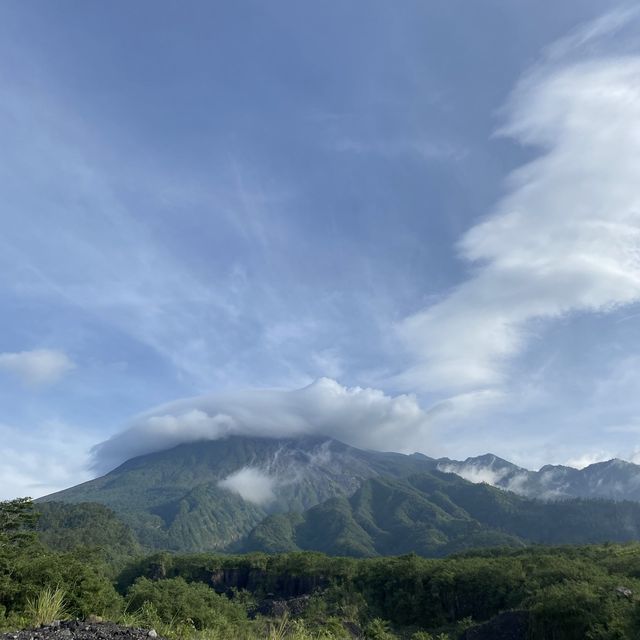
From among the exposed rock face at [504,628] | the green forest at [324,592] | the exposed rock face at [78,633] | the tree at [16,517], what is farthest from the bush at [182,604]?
the exposed rock face at [78,633]

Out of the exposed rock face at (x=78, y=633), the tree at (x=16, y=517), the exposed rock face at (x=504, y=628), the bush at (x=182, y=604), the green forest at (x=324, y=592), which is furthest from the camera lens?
the tree at (x=16, y=517)

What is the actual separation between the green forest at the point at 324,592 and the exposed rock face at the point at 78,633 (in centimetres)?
159

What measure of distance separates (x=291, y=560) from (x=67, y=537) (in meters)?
75.9

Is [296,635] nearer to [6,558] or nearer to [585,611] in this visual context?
[6,558]

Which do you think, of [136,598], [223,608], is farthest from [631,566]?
[136,598]

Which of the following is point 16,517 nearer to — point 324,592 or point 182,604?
point 182,604

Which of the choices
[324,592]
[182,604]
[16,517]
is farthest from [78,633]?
[324,592]

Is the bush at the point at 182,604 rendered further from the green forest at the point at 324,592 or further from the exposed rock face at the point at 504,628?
the exposed rock face at the point at 504,628

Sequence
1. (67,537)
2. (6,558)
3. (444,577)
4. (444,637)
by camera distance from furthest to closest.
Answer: (67,537) → (444,577) → (444,637) → (6,558)

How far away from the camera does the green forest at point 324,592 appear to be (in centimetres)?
2772

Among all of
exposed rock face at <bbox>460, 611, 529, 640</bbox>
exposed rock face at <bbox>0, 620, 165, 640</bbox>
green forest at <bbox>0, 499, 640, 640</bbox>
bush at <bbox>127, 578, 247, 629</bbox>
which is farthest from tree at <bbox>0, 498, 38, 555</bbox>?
exposed rock face at <bbox>0, 620, 165, 640</bbox>

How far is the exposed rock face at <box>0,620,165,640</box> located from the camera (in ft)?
34.1

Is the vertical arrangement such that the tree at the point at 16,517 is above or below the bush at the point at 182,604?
above

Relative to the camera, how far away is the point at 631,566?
60.3 m
